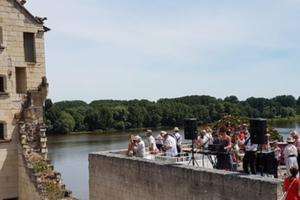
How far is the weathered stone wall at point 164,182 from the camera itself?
10398 mm

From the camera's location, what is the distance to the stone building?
1672 centimetres

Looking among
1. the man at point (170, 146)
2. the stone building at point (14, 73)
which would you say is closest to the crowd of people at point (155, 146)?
the man at point (170, 146)

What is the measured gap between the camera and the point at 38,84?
57.5ft

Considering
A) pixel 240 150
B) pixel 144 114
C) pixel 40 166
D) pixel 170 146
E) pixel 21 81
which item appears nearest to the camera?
pixel 240 150

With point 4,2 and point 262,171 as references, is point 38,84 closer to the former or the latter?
point 4,2

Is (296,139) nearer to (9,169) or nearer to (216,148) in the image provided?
(216,148)

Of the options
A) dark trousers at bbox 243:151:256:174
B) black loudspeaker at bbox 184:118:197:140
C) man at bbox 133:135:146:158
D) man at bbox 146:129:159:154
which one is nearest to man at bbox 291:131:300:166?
dark trousers at bbox 243:151:256:174

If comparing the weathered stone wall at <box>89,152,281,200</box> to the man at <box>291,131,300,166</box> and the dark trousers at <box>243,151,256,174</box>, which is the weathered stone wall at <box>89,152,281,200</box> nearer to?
the dark trousers at <box>243,151,256,174</box>

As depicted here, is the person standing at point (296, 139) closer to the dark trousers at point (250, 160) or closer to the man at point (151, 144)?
the dark trousers at point (250, 160)

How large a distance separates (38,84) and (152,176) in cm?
618

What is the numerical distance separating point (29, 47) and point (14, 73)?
3.53ft

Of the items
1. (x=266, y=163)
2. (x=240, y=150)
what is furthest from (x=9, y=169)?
(x=266, y=163)

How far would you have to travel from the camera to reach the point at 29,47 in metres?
17.4

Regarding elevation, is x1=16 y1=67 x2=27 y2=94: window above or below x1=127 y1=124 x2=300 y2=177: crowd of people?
above
